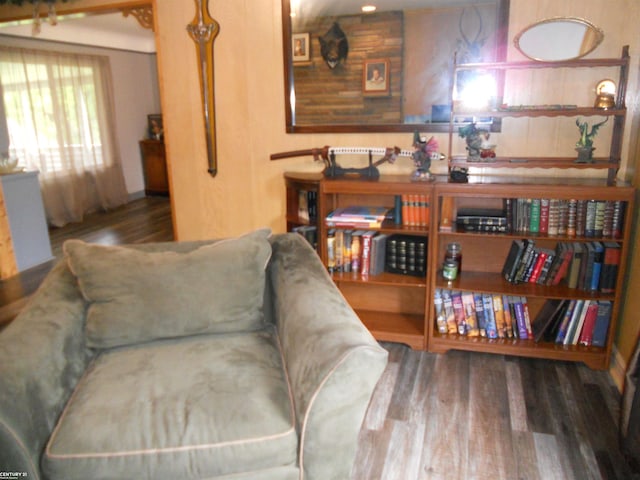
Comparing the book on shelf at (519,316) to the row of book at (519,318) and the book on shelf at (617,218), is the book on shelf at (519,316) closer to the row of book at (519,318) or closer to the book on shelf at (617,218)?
the row of book at (519,318)

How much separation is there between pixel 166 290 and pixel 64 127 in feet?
16.6

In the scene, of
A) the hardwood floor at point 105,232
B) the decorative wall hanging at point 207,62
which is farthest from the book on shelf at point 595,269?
the hardwood floor at point 105,232

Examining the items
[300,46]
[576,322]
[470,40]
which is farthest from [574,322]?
[300,46]

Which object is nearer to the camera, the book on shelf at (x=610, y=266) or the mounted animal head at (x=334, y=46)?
the book on shelf at (x=610, y=266)

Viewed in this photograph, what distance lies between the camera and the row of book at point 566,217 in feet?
7.52

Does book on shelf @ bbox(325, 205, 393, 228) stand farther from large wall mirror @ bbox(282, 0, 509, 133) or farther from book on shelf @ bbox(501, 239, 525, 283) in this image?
book on shelf @ bbox(501, 239, 525, 283)

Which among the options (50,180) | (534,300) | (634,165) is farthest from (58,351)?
(50,180)

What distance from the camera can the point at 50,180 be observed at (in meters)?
5.75

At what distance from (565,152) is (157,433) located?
2.31 meters

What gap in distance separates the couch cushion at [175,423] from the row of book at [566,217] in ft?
4.86

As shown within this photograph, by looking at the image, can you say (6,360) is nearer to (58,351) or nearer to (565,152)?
(58,351)

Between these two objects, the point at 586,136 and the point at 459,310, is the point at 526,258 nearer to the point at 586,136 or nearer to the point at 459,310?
the point at 459,310

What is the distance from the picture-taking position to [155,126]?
276 inches

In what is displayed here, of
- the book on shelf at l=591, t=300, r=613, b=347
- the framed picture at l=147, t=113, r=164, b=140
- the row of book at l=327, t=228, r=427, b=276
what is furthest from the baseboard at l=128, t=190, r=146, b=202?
the book on shelf at l=591, t=300, r=613, b=347
